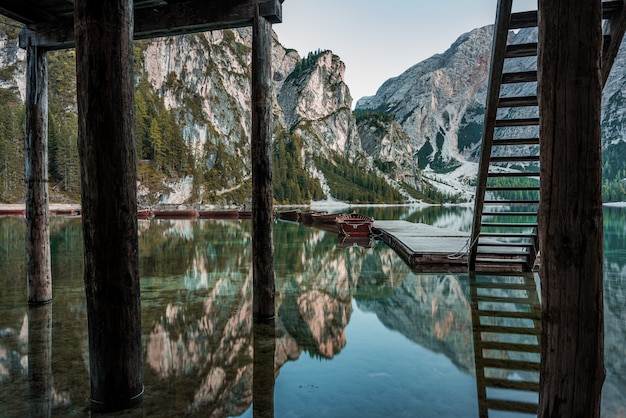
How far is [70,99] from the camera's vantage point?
12925 cm

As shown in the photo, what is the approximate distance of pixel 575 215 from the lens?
3.03 meters

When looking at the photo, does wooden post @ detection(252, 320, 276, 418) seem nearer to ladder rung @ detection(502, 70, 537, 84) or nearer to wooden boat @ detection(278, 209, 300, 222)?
ladder rung @ detection(502, 70, 537, 84)

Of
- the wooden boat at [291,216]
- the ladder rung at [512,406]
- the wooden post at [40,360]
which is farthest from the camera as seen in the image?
the wooden boat at [291,216]

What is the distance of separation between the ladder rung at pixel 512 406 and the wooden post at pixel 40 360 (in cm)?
486

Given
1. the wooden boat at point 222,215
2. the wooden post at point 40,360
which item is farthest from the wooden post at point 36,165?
the wooden boat at point 222,215

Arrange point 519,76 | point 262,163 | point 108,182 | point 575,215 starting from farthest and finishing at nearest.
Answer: point 262,163 → point 519,76 → point 108,182 → point 575,215

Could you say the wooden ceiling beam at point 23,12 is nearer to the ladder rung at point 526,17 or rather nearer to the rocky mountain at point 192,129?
the ladder rung at point 526,17

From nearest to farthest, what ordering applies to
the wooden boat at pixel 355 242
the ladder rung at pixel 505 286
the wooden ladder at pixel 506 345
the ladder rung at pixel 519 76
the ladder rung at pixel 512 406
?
the ladder rung at pixel 512 406 → the wooden ladder at pixel 506 345 → the ladder rung at pixel 519 76 → the ladder rung at pixel 505 286 → the wooden boat at pixel 355 242

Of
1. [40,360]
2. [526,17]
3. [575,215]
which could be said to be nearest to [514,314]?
[526,17]

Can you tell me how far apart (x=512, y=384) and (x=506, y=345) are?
71.1 inches

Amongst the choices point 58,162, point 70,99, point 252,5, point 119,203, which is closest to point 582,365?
point 119,203

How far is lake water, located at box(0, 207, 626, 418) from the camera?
4.96 metres

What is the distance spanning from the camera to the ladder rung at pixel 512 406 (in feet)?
16.2

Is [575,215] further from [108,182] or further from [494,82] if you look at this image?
[494,82]
